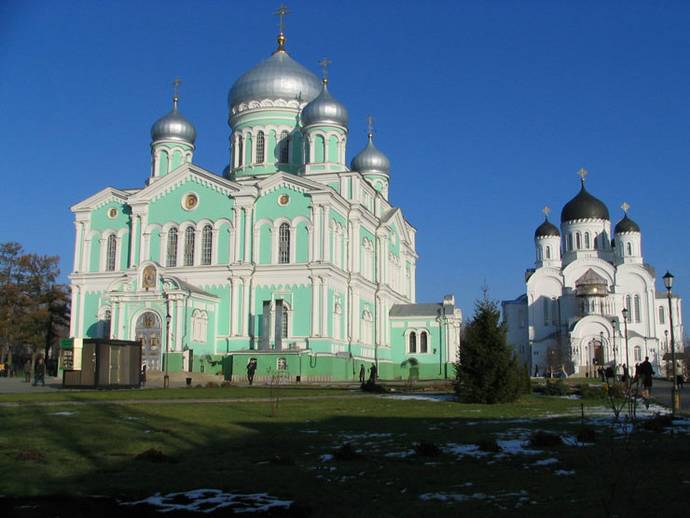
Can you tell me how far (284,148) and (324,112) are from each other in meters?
3.79

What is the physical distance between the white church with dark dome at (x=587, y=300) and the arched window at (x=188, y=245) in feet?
88.0

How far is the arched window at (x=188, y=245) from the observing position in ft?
143

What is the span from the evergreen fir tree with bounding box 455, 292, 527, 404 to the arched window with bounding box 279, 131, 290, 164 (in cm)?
2872

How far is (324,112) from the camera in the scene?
1817 inches

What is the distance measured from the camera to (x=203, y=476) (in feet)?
30.6

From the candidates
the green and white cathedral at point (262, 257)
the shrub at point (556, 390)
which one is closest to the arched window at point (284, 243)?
the green and white cathedral at point (262, 257)

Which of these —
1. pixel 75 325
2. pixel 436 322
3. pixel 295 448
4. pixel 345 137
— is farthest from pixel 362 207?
pixel 295 448

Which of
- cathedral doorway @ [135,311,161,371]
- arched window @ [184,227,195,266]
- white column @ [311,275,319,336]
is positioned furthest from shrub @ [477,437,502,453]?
arched window @ [184,227,195,266]

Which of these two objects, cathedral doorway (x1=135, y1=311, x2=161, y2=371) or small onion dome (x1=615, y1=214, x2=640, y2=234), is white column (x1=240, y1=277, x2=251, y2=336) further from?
small onion dome (x1=615, y1=214, x2=640, y2=234)

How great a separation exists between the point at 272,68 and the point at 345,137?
706 cm

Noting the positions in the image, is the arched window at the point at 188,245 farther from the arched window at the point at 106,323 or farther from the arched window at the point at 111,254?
the arched window at the point at 106,323

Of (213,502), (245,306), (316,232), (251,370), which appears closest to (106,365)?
(251,370)

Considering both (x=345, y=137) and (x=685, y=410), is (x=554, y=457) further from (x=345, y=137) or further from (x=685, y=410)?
(x=345, y=137)

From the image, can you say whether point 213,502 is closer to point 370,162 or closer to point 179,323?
point 179,323
